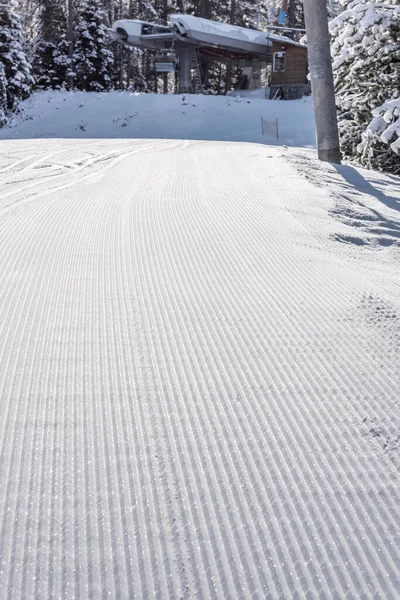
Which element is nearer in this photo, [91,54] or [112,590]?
[112,590]

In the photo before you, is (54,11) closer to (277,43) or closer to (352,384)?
(277,43)

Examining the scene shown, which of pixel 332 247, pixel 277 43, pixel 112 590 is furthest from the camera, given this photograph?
pixel 277 43

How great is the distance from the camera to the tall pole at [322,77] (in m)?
8.47

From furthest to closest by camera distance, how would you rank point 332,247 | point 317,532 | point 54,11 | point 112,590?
point 54,11 < point 332,247 < point 317,532 < point 112,590

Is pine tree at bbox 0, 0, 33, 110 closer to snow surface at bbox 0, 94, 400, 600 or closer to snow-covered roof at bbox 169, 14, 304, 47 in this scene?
snow-covered roof at bbox 169, 14, 304, 47

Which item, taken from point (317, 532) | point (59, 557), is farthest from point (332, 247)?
point (59, 557)

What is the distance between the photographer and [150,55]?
138ft

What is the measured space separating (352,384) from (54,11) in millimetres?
35485

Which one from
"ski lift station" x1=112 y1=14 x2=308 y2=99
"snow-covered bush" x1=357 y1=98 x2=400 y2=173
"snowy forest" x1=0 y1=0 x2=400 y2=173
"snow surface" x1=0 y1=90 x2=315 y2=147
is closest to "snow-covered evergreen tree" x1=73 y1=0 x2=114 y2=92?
"snowy forest" x1=0 y1=0 x2=400 y2=173

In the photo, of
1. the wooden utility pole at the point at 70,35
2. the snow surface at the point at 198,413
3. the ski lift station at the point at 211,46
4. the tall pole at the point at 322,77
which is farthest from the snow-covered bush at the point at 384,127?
the wooden utility pole at the point at 70,35

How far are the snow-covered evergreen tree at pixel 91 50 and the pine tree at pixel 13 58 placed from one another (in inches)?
224

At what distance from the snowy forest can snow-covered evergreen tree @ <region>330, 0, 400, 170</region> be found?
0.05 ft

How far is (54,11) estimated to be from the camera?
32.9 m

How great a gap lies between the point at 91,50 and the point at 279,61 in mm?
9652
